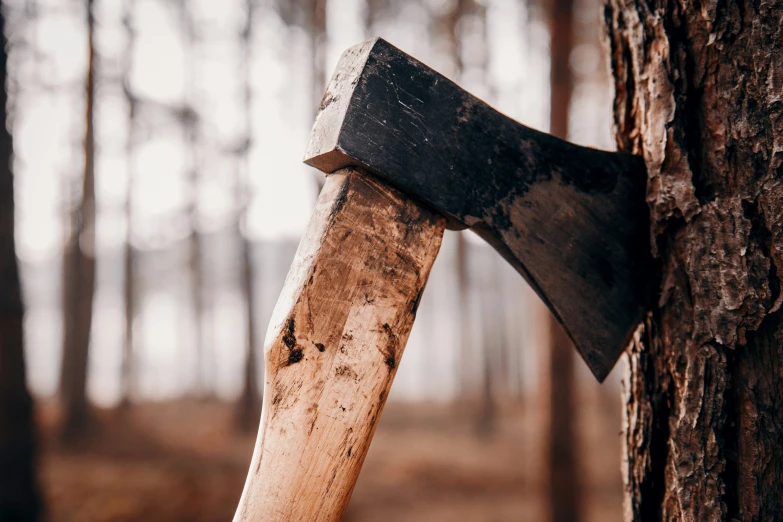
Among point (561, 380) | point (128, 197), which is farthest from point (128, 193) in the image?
point (561, 380)

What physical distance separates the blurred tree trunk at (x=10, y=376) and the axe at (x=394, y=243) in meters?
4.69

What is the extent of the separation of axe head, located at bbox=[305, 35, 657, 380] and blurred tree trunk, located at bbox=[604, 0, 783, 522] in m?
0.06

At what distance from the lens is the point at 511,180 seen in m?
0.87

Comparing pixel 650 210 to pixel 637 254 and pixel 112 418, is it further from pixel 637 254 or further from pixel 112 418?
pixel 112 418

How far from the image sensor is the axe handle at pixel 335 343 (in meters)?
0.72

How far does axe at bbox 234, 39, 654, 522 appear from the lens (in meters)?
0.74

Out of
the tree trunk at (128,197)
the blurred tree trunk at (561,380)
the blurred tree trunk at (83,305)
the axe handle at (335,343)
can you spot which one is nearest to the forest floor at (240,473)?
the blurred tree trunk at (561,380)

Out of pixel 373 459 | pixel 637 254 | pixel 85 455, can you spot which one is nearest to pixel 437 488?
pixel 373 459

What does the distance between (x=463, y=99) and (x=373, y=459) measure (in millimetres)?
10059

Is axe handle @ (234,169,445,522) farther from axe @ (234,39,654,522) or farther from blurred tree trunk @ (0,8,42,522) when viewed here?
blurred tree trunk @ (0,8,42,522)

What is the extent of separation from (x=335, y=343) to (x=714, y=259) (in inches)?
24.7

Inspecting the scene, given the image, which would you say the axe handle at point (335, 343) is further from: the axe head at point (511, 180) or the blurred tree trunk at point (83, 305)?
the blurred tree trunk at point (83, 305)

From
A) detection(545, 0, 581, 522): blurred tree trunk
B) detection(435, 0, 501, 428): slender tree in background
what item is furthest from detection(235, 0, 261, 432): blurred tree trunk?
detection(545, 0, 581, 522): blurred tree trunk

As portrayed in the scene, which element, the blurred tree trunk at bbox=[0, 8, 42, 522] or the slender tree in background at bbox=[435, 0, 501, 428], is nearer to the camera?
the blurred tree trunk at bbox=[0, 8, 42, 522]
